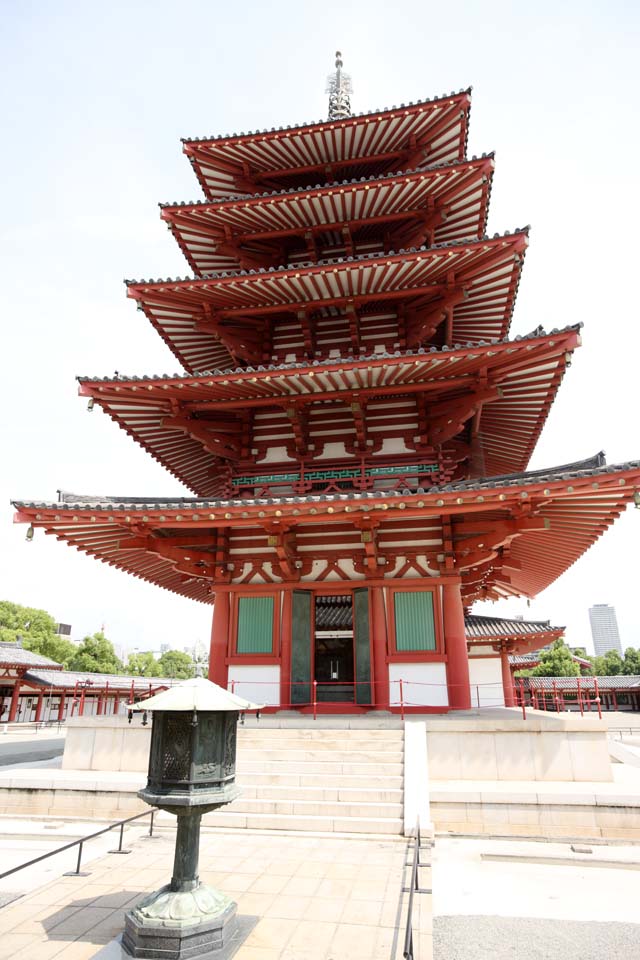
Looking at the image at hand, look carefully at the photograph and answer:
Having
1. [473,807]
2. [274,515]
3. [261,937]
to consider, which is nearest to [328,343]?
[274,515]

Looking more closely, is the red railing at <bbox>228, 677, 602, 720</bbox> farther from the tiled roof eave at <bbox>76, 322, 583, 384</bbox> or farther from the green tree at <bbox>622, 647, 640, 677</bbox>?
the green tree at <bbox>622, 647, 640, 677</bbox>

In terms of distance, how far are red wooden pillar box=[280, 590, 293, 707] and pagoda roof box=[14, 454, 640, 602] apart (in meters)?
1.65

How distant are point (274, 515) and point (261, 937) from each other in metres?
7.53

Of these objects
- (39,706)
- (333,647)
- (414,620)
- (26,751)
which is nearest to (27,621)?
(39,706)

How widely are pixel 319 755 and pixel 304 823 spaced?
1.52m

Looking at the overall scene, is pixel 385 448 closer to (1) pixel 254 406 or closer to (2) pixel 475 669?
(1) pixel 254 406

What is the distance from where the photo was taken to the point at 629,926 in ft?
18.7

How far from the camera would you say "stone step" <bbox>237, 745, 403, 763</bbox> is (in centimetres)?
1016

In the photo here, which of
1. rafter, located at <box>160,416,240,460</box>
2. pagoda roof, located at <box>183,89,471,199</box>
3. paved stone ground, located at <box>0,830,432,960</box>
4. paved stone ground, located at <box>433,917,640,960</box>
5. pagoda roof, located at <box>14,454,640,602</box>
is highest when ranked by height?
pagoda roof, located at <box>183,89,471,199</box>

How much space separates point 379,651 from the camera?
13.0 meters

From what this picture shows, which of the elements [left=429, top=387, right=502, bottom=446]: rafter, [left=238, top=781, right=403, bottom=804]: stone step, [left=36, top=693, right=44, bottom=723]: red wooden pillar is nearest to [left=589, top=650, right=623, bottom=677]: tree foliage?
[left=36, top=693, right=44, bottom=723]: red wooden pillar

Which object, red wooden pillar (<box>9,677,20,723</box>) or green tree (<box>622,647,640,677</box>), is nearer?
red wooden pillar (<box>9,677,20,723</box>)

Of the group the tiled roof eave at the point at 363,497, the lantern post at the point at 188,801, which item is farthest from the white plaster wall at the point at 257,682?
the lantern post at the point at 188,801

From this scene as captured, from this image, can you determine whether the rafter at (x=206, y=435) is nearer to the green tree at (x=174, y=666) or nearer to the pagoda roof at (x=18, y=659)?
the pagoda roof at (x=18, y=659)
